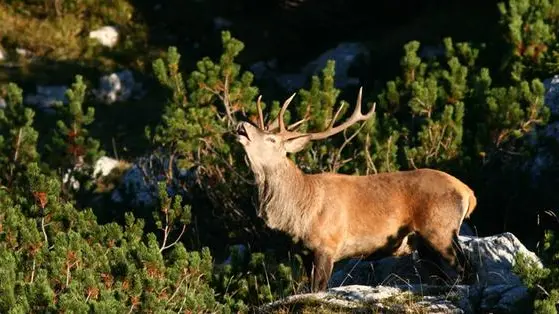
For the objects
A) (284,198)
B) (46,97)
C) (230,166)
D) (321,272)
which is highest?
(46,97)

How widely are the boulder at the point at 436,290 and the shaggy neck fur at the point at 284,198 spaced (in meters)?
0.85

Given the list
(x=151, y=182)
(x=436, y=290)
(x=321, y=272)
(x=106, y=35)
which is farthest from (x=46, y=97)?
(x=436, y=290)

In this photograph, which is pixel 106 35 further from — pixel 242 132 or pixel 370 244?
pixel 370 244

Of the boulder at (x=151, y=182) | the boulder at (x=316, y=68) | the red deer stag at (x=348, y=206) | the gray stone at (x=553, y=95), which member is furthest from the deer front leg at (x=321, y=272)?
the boulder at (x=316, y=68)

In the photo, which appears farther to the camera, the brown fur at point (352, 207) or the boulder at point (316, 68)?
the boulder at point (316, 68)

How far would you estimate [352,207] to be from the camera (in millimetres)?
11211

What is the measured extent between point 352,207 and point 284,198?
2.31 feet

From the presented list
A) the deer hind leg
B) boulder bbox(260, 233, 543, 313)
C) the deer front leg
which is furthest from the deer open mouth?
the deer hind leg

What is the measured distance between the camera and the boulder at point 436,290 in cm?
914

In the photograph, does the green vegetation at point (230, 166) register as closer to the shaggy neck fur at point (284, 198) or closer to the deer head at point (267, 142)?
the shaggy neck fur at point (284, 198)

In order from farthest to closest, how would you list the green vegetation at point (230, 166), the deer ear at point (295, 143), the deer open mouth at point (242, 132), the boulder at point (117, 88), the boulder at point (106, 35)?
the boulder at point (106, 35) → the boulder at point (117, 88) → the deer ear at point (295, 143) → the deer open mouth at point (242, 132) → the green vegetation at point (230, 166)

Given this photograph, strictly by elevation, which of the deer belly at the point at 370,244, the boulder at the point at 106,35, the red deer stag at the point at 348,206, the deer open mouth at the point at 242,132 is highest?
the boulder at the point at 106,35

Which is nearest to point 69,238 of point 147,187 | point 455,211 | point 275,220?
point 275,220

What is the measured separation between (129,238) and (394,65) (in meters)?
12.8
